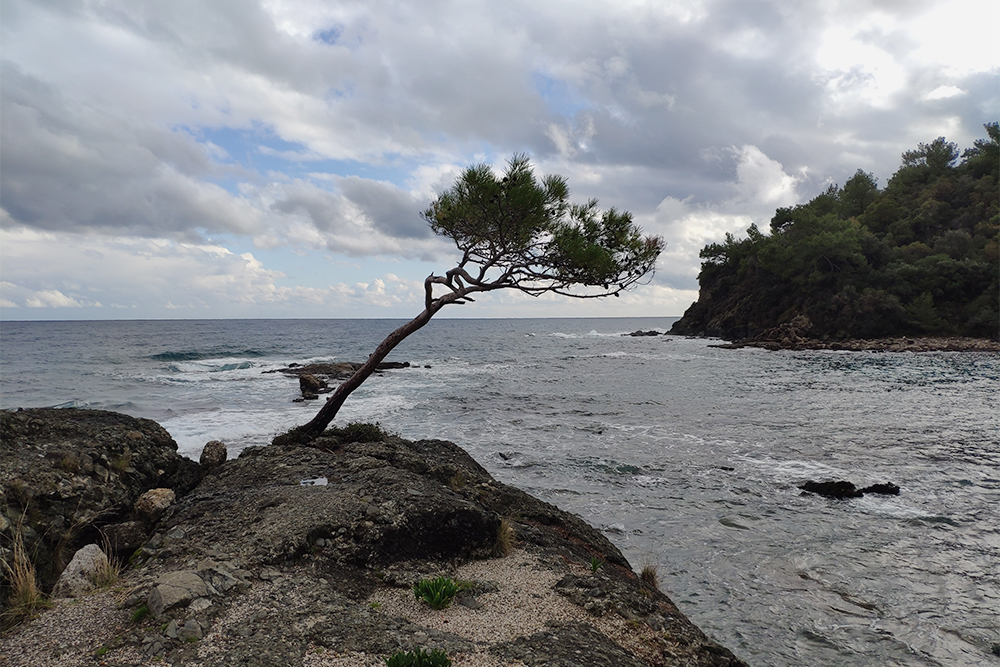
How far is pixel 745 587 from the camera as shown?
714cm

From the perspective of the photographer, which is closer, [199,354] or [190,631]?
[190,631]

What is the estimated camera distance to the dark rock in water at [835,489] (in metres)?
10.8

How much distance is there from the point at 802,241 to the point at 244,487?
7097 cm

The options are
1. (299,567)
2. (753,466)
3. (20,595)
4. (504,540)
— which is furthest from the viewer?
(753,466)

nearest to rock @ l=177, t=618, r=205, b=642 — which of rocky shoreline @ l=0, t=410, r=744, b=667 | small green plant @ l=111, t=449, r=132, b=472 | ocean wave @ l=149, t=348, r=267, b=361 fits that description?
rocky shoreline @ l=0, t=410, r=744, b=667

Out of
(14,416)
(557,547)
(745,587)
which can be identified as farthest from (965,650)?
(14,416)

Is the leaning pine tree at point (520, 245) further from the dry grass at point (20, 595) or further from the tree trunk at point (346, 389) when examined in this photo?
the dry grass at point (20, 595)

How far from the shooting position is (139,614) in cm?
400

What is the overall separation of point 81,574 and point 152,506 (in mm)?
1950

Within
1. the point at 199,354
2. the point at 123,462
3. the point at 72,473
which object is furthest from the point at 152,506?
the point at 199,354

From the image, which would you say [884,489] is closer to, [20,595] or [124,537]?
[124,537]

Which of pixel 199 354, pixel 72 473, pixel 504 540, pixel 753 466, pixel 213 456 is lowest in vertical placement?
pixel 753 466

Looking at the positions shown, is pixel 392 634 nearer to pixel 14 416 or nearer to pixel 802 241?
pixel 14 416

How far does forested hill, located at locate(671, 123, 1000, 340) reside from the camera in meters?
55.5
